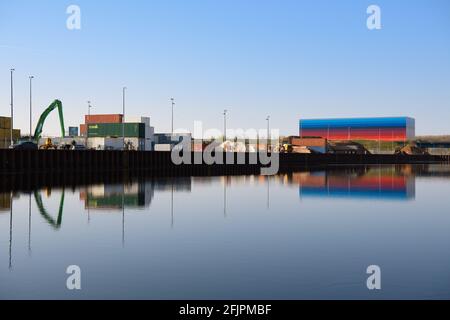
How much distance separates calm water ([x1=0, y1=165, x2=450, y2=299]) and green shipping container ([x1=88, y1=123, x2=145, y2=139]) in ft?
510

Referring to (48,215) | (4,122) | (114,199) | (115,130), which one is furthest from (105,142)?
(48,215)

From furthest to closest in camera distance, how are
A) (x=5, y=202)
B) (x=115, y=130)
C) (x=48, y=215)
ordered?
(x=115, y=130) → (x=5, y=202) → (x=48, y=215)

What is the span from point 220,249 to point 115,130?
179 m

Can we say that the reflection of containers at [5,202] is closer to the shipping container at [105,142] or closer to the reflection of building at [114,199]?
the reflection of building at [114,199]

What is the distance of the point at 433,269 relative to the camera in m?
13.5

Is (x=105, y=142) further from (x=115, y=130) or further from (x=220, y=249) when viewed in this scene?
(x=220, y=249)

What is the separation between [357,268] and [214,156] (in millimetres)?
93152

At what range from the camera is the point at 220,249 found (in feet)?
52.3

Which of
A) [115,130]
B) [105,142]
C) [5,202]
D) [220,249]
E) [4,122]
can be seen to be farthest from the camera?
[115,130]

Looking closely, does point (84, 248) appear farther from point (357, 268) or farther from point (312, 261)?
point (357, 268)

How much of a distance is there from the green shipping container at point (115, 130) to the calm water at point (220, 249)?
510ft

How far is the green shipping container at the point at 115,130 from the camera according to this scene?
606 ft
